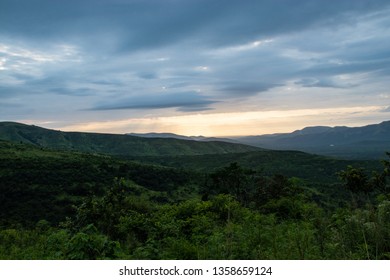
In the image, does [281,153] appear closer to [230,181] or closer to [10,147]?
[10,147]

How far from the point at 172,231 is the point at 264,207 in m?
10.9

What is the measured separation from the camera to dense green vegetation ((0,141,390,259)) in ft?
21.2

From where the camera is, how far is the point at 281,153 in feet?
487

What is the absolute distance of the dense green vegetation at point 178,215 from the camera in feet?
21.2

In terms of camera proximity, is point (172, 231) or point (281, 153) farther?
point (281, 153)

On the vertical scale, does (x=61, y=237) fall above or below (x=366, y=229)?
below

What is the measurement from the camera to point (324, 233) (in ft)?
23.2

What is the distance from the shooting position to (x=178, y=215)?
52.9 feet

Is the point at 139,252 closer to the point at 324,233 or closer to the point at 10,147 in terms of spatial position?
the point at 324,233

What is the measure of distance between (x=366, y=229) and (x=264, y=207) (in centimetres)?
1426

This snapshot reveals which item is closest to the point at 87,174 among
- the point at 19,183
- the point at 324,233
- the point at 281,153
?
the point at 19,183

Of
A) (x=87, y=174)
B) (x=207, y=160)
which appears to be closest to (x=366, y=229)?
(x=87, y=174)
